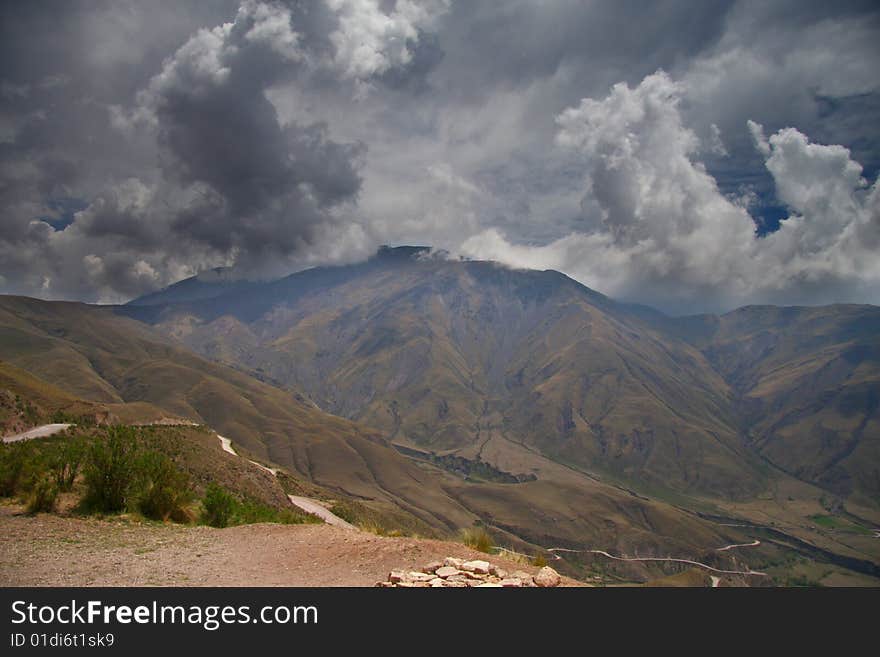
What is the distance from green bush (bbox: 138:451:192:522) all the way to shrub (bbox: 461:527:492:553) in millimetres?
11671

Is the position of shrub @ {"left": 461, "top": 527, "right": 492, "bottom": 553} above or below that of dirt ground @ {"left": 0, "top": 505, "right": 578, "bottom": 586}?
below

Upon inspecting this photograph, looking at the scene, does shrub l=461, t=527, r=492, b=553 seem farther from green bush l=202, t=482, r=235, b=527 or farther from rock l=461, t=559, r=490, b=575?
green bush l=202, t=482, r=235, b=527

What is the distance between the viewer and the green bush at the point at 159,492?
69.3 ft

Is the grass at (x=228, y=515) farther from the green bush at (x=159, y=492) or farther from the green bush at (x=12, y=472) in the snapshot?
the green bush at (x=12, y=472)

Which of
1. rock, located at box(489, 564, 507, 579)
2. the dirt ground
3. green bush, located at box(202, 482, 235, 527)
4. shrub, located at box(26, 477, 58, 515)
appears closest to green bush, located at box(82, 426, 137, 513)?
shrub, located at box(26, 477, 58, 515)

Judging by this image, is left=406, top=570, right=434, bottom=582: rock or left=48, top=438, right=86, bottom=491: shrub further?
left=48, top=438, right=86, bottom=491: shrub

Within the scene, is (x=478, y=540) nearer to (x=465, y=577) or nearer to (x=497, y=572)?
(x=497, y=572)

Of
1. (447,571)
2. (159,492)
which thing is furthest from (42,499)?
(447,571)

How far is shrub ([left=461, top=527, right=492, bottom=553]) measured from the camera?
18.6 meters
